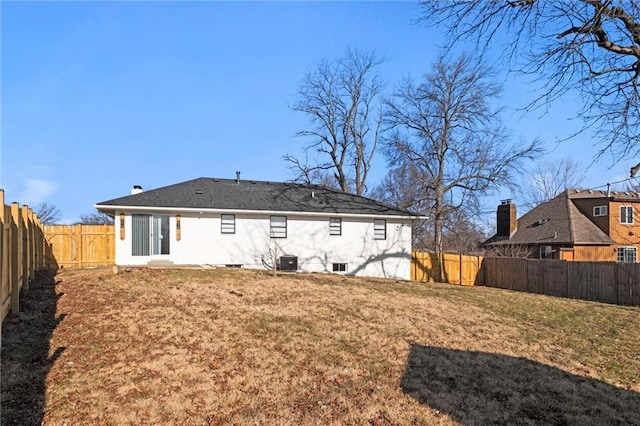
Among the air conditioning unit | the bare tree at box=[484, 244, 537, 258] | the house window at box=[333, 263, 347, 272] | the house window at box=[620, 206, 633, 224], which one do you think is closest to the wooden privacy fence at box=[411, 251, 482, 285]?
the house window at box=[333, 263, 347, 272]

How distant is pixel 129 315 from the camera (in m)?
8.19

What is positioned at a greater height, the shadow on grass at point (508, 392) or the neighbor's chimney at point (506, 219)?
the neighbor's chimney at point (506, 219)

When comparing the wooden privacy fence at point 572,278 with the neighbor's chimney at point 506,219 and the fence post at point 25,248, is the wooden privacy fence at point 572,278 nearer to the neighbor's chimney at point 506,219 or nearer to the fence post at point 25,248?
the neighbor's chimney at point 506,219

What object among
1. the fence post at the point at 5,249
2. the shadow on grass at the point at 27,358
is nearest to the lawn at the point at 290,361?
the shadow on grass at the point at 27,358

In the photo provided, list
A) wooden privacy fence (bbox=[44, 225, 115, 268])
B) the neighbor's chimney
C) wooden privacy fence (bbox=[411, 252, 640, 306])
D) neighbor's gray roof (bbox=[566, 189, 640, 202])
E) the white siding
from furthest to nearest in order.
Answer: the neighbor's chimney, neighbor's gray roof (bbox=[566, 189, 640, 202]), wooden privacy fence (bbox=[44, 225, 115, 268]), the white siding, wooden privacy fence (bbox=[411, 252, 640, 306])

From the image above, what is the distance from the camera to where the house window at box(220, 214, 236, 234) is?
1898cm

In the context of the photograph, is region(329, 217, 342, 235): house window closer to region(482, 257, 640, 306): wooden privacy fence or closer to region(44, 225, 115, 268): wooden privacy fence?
region(482, 257, 640, 306): wooden privacy fence

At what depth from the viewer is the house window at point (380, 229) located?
71.6 feet

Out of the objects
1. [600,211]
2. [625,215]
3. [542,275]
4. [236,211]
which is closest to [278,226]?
[236,211]

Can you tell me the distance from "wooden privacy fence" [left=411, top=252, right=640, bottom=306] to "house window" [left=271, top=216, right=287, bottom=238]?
25.2 ft

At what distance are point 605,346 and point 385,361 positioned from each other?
5472mm

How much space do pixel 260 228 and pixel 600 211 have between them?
2278 centimetres

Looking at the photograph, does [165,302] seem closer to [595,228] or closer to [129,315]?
[129,315]

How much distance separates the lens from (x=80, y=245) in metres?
18.9
